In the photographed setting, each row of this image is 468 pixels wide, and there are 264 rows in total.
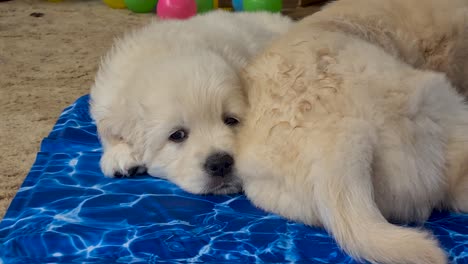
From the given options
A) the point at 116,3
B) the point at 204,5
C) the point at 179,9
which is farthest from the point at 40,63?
the point at 116,3

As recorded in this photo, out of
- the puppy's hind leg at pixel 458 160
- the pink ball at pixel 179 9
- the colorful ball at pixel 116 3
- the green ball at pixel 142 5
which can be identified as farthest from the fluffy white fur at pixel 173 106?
the colorful ball at pixel 116 3

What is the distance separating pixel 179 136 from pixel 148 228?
412 millimetres

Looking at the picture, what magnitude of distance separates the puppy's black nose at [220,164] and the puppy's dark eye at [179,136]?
0.16 metres

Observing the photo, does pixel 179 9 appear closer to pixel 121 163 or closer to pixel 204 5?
pixel 204 5

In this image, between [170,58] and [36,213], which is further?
[170,58]

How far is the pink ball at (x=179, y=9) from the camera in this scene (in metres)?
4.60

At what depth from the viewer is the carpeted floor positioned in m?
2.99

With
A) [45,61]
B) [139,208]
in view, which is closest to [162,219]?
[139,208]

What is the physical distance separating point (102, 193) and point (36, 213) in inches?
9.9

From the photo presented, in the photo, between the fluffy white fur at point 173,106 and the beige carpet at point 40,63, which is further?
the beige carpet at point 40,63

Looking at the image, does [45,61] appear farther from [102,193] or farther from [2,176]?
[102,193]

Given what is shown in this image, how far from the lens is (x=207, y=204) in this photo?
214 cm

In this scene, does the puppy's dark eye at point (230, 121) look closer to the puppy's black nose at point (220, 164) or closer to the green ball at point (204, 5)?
the puppy's black nose at point (220, 164)

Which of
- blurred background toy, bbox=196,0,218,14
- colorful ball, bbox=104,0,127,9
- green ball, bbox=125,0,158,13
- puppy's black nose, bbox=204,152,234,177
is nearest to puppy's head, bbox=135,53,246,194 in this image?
puppy's black nose, bbox=204,152,234,177
